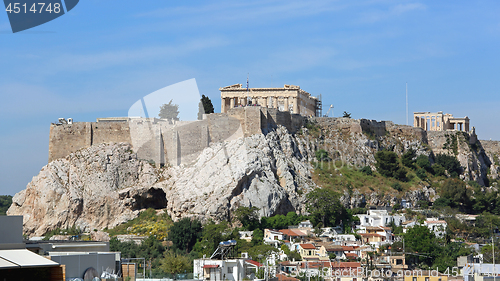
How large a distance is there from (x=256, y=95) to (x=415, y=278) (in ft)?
105

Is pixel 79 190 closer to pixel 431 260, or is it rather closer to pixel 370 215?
pixel 370 215

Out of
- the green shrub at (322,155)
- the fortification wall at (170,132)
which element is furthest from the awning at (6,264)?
the green shrub at (322,155)

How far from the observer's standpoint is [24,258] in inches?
972

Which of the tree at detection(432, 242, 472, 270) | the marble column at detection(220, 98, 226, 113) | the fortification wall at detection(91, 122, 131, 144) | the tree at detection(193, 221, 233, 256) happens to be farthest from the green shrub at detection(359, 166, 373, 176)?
the fortification wall at detection(91, 122, 131, 144)

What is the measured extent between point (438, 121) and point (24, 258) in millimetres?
64911

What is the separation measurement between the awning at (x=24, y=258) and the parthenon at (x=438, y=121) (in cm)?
6269

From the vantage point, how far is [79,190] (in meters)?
63.3

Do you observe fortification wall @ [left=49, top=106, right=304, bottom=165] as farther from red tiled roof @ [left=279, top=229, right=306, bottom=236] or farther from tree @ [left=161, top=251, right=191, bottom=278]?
tree @ [left=161, top=251, right=191, bottom=278]

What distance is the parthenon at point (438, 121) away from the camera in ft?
268

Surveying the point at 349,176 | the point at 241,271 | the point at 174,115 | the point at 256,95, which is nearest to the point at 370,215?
the point at 349,176

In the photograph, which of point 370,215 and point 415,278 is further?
point 370,215

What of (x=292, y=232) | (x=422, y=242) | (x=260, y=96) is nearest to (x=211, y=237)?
(x=292, y=232)

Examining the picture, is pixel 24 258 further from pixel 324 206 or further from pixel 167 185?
pixel 324 206

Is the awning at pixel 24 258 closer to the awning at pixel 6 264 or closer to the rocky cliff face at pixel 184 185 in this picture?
the awning at pixel 6 264
